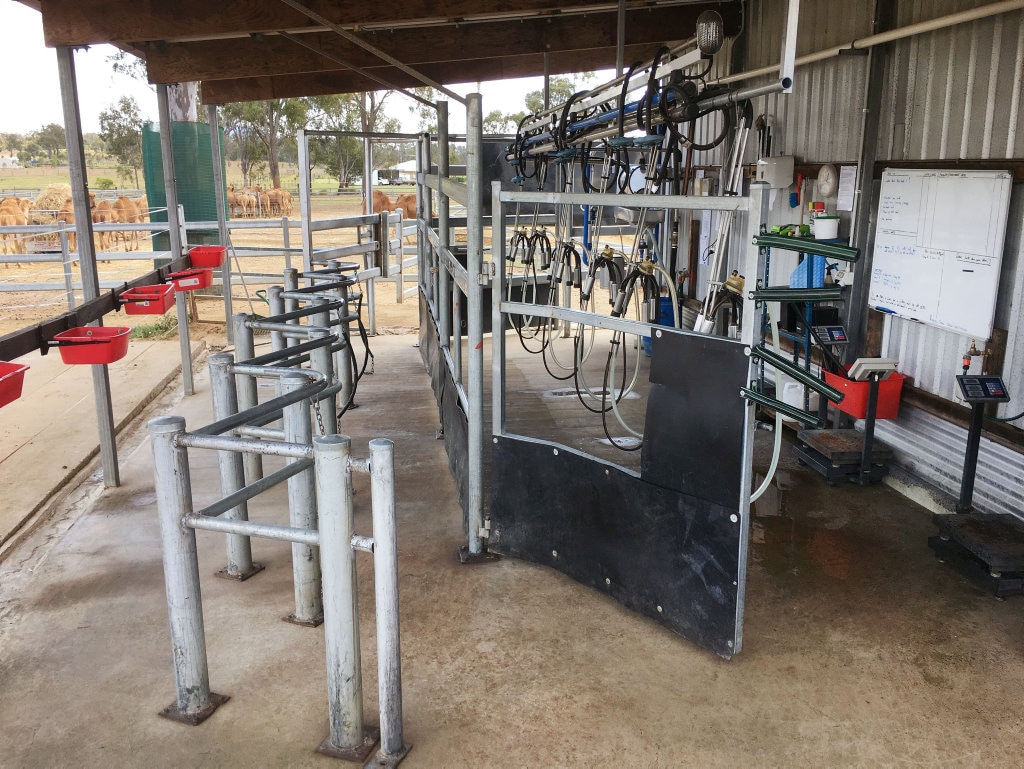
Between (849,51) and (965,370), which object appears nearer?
(965,370)

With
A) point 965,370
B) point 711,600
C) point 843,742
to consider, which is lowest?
point 843,742

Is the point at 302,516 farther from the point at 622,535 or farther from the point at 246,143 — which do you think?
the point at 246,143

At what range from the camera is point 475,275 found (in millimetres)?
4051

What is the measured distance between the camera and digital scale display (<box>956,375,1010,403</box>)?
4.33m

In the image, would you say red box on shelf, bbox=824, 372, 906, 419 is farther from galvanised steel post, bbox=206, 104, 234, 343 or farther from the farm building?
galvanised steel post, bbox=206, 104, 234, 343

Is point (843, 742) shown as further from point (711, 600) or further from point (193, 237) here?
point (193, 237)

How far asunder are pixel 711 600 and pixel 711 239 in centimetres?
550

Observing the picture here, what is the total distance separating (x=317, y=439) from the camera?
8.69 ft

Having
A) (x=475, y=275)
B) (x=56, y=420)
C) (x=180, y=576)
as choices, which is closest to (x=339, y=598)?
(x=180, y=576)

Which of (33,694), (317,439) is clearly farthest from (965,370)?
(33,694)

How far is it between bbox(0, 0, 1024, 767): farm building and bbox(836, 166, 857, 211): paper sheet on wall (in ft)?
0.07

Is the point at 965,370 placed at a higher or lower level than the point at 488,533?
higher

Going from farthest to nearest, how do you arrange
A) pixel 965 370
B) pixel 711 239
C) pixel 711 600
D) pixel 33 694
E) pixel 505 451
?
pixel 711 239 → pixel 965 370 → pixel 505 451 → pixel 711 600 → pixel 33 694

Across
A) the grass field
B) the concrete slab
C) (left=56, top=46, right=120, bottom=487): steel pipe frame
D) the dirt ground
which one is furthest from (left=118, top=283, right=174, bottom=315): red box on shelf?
the grass field
